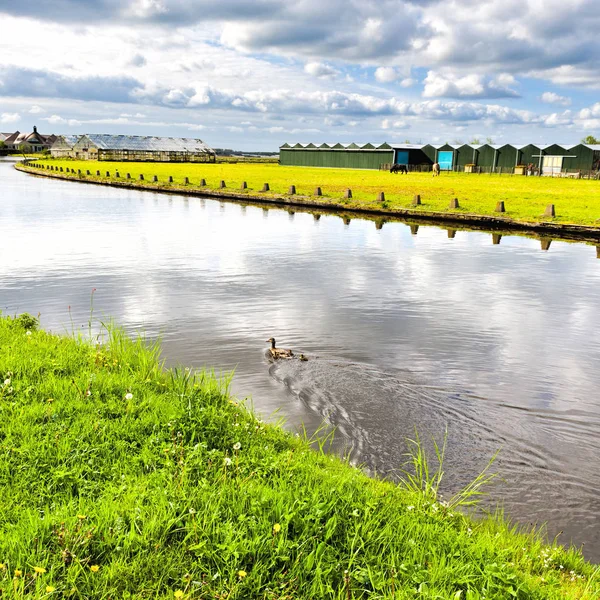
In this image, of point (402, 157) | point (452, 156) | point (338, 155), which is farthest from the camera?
point (338, 155)

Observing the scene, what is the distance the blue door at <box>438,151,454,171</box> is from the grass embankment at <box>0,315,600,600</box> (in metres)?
86.5

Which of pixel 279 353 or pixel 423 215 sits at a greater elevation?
pixel 423 215

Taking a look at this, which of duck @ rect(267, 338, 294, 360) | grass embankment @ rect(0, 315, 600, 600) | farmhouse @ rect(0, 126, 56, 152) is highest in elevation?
farmhouse @ rect(0, 126, 56, 152)

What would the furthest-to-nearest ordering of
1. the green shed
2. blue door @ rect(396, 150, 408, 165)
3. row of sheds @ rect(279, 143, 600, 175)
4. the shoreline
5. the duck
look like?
the green shed
blue door @ rect(396, 150, 408, 165)
row of sheds @ rect(279, 143, 600, 175)
the shoreline
the duck

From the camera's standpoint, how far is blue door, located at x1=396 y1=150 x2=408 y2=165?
88375 mm

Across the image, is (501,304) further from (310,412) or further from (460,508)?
(460,508)

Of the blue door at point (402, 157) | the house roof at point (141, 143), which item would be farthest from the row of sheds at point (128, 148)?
the blue door at point (402, 157)

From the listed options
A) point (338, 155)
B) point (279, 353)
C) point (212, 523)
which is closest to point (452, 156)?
point (338, 155)

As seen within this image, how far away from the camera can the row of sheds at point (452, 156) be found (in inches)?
2842

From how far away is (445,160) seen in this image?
3413 inches

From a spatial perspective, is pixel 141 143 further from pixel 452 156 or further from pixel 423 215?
pixel 423 215

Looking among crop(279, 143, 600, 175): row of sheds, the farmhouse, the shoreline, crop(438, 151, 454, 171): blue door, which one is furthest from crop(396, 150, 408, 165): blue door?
the farmhouse

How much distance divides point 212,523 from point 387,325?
25.3 feet

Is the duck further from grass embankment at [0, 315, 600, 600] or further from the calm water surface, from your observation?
grass embankment at [0, 315, 600, 600]
